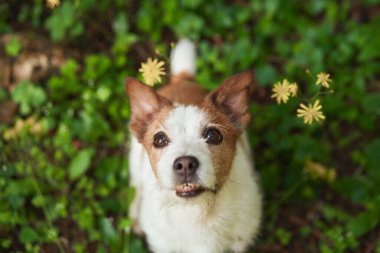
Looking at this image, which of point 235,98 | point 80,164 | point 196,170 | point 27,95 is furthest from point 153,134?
point 27,95

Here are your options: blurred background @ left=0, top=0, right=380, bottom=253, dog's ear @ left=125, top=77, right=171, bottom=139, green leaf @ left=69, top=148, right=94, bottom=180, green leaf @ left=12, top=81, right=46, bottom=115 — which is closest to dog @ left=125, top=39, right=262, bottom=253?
dog's ear @ left=125, top=77, right=171, bottom=139

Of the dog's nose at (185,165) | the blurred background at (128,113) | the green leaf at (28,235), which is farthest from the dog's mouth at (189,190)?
the green leaf at (28,235)

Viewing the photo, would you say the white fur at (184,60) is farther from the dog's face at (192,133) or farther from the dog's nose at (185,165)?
the dog's nose at (185,165)

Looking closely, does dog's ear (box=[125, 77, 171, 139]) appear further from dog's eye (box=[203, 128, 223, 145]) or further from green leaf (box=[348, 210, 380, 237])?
green leaf (box=[348, 210, 380, 237])

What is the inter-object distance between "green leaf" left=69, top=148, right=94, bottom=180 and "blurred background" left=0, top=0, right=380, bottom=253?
12 millimetres

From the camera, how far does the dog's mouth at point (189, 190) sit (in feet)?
9.51

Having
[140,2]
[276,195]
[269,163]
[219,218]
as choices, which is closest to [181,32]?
[140,2]

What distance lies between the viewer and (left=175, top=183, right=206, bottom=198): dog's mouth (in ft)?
9.51

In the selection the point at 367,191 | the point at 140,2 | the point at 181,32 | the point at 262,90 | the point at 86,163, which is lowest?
the point at 367,191

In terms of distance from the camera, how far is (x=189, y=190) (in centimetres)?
292

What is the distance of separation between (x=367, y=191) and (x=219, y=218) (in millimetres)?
1713

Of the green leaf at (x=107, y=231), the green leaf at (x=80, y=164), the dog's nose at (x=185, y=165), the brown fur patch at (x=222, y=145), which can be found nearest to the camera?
the dog's nose at (x=185, y=165)

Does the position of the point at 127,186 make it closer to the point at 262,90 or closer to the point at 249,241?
the point at 249,241

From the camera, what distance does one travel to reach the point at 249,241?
3805 millimetres
